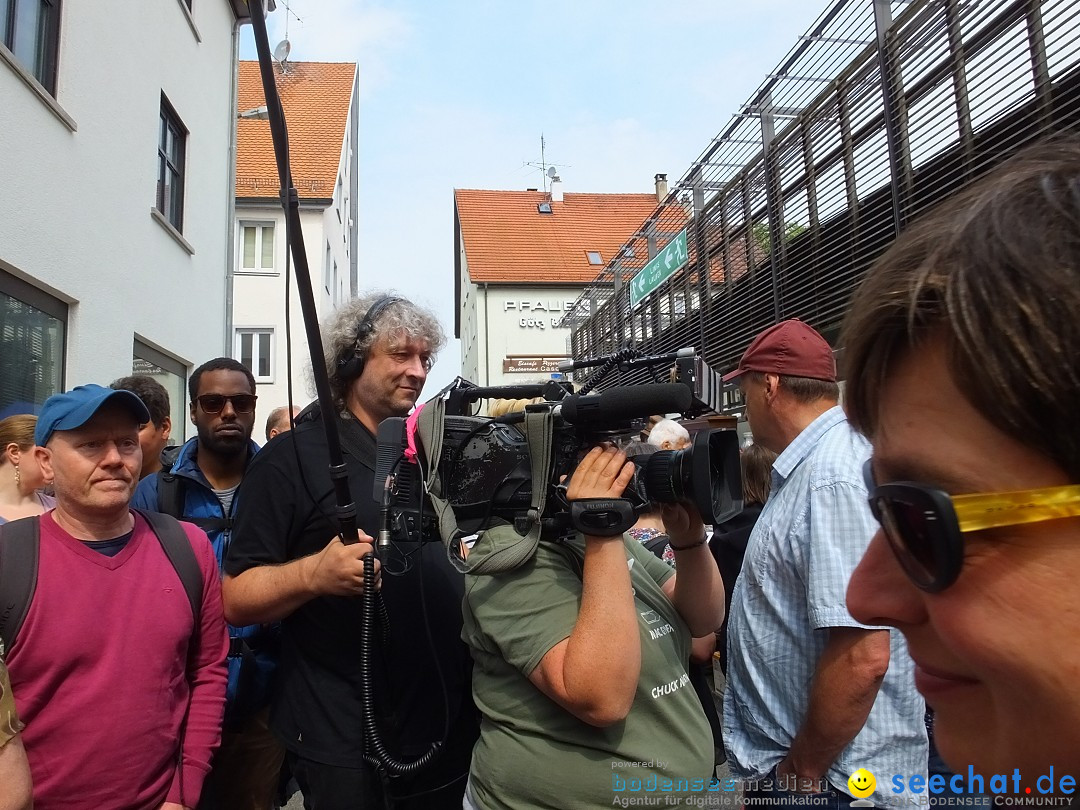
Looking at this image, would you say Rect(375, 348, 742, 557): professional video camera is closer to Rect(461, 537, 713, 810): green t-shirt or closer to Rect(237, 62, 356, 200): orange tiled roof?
Rect(461, 537, 713, 810): green t-shirt

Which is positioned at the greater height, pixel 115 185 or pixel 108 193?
pixel 115 185

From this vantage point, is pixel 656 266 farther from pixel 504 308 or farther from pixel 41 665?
pixel 504 308

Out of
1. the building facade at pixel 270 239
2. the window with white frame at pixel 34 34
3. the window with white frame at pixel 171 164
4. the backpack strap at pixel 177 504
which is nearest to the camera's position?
the backpack strap at pixel 177 504

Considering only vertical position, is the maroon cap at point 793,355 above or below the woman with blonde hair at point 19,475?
above

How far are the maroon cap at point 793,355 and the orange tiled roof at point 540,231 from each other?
27.6 m

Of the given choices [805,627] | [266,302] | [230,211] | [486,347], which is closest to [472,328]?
[486,347]

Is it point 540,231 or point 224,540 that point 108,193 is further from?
point 540,231

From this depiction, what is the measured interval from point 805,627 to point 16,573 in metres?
2.22

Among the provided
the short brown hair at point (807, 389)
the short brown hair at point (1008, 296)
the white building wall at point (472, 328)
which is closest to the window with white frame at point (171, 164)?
the short brown hair at point (807, 389)

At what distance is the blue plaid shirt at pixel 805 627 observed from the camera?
182 centimetres

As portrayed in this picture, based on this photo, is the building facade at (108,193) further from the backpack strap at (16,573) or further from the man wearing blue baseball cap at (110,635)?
the backpack strap at (16,573)

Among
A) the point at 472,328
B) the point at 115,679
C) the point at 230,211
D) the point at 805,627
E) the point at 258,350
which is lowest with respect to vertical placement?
the point at 115,679

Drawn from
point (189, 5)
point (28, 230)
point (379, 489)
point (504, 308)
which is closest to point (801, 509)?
point (379, 489)

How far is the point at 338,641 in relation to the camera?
81.7 inches
